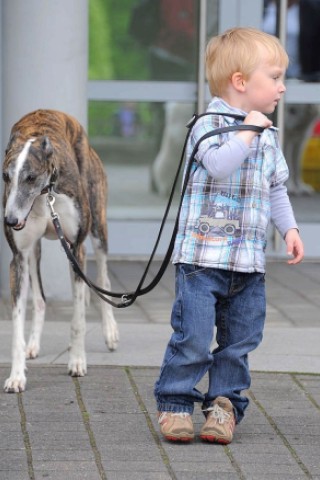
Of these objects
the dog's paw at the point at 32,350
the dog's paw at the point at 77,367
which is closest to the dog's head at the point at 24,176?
the dog's paw at the point at 77,367

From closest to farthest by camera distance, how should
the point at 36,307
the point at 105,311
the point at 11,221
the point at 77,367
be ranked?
1. the point at 11,221
2. the point at 77,367
3. the point at 36,307
4. the point at 105,311

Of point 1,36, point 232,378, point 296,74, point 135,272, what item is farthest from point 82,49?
point 232,378

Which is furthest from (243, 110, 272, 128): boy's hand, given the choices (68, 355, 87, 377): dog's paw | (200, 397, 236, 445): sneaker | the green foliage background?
the green foliage background

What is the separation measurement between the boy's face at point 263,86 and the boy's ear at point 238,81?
0.06 ft

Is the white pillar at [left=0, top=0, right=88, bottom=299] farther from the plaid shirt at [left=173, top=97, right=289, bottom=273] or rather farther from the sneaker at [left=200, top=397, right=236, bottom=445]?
the plaid shirt at [left=173, top=97, right=289, bottom=273]

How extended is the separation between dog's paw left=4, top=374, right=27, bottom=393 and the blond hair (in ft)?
6.24

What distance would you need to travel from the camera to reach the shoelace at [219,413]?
4.91 meters

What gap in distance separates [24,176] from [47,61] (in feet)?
8.54

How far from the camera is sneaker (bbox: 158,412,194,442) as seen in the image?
4859mm

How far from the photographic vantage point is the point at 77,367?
611 centimetres

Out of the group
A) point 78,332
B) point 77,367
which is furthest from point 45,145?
point 77,367

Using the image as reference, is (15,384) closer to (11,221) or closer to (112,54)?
(11,221)

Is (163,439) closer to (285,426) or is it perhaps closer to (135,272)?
(285,426)

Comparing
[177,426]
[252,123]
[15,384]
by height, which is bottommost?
[15,384]
